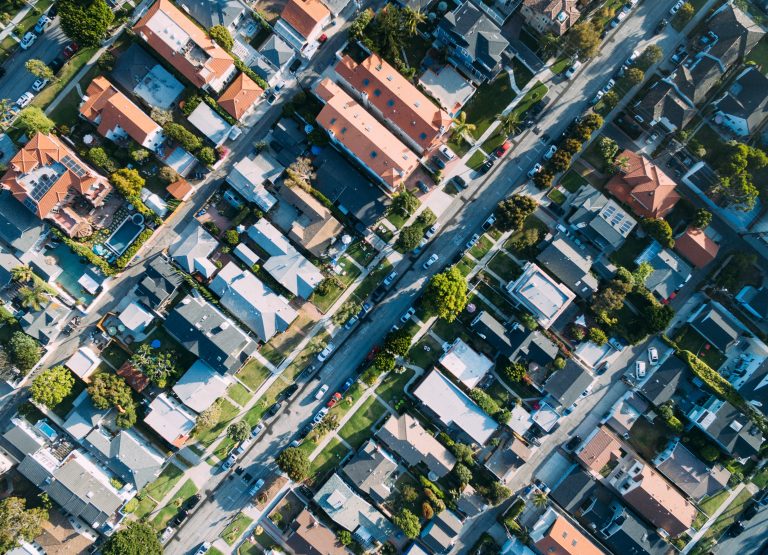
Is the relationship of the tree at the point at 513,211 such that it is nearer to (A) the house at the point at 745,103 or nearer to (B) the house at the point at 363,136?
(B) the house at the point at 363,136

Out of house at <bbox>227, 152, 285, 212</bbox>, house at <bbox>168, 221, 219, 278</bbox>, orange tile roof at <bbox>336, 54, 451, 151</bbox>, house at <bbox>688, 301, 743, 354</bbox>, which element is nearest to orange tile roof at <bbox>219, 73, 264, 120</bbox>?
house at <bbox>227, 152, 285, 212</bbox>

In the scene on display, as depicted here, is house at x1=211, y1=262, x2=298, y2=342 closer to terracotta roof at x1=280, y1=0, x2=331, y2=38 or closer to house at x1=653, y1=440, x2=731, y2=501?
terracotta roof at x1=280, y1=0, x2=331, y2=38

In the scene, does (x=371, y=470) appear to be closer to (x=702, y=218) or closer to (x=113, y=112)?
(x=702, y=218)

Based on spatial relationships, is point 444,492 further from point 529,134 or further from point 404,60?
point 404,60

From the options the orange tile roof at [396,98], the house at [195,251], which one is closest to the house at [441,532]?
the house at [195,251]

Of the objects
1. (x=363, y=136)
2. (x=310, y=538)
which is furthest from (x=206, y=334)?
(x=363, y=136)

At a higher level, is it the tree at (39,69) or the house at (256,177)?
the house at (256,177)
